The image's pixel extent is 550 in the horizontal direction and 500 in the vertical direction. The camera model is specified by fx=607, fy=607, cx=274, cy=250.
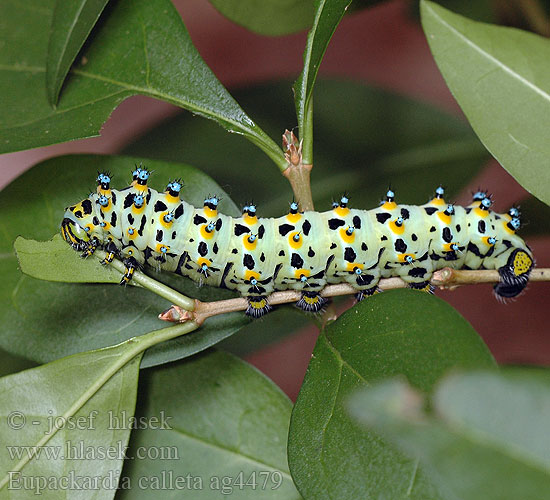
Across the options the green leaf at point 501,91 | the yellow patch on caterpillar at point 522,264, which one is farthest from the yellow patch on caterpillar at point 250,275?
the yellow patch on caterpillar at point 522,264

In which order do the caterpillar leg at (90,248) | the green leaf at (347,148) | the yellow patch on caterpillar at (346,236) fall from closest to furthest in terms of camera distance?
1. the caterpillar leg at (90,248)
2. the yellow patch on caterpillar at (346,236)
3. the green leaf at (347,148)

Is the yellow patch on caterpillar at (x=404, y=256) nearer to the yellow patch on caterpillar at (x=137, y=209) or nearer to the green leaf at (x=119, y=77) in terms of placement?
the green leaf at (x=119, y=77)

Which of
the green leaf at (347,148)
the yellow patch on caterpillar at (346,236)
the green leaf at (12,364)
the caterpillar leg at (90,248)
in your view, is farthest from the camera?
the green leaf at (347,148)

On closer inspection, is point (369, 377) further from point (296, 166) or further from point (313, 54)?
point (313, 54)

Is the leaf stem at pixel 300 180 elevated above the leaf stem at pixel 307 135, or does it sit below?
below

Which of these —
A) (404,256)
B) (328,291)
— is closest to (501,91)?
(404,256)

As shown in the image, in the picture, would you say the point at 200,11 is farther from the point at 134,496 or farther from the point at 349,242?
the point at 134,496
